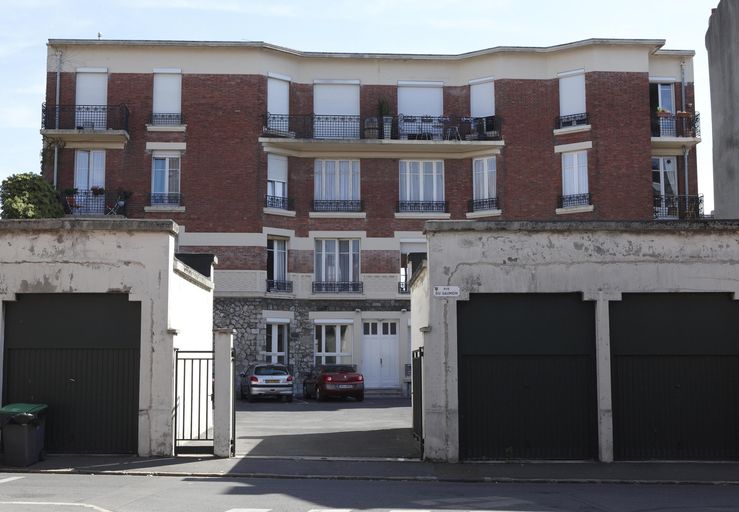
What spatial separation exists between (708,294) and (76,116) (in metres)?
28.7

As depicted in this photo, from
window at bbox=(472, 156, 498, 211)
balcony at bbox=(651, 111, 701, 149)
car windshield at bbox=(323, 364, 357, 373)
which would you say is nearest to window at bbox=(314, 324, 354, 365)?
car windshield at bbox=(323, 364, 357, 373)

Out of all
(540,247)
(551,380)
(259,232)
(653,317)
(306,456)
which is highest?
(259,232)

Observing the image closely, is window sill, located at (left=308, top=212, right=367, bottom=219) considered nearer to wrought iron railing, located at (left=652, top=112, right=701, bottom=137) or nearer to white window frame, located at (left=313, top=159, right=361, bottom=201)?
white window frame, located at (left=313, top=159, right=361, bottom=201)

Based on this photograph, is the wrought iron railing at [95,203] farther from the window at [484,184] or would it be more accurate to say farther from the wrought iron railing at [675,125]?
the wrought iron railing at [675,125]

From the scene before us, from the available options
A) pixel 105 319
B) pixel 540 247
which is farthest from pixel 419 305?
pixel 105 319

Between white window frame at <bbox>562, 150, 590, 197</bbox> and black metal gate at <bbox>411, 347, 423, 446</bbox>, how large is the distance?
68.5 feet

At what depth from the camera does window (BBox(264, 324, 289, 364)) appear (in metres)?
37.1

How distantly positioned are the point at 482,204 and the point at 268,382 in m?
12.2

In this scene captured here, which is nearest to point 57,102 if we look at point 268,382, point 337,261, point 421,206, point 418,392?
point 337,261

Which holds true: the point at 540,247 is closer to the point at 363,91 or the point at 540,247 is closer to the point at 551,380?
the point at 551,380

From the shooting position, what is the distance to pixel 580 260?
613 inches

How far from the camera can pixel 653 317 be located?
1559cm

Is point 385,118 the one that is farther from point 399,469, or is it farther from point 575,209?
point 399,469

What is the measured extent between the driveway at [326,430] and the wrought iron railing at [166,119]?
41.1 feet
